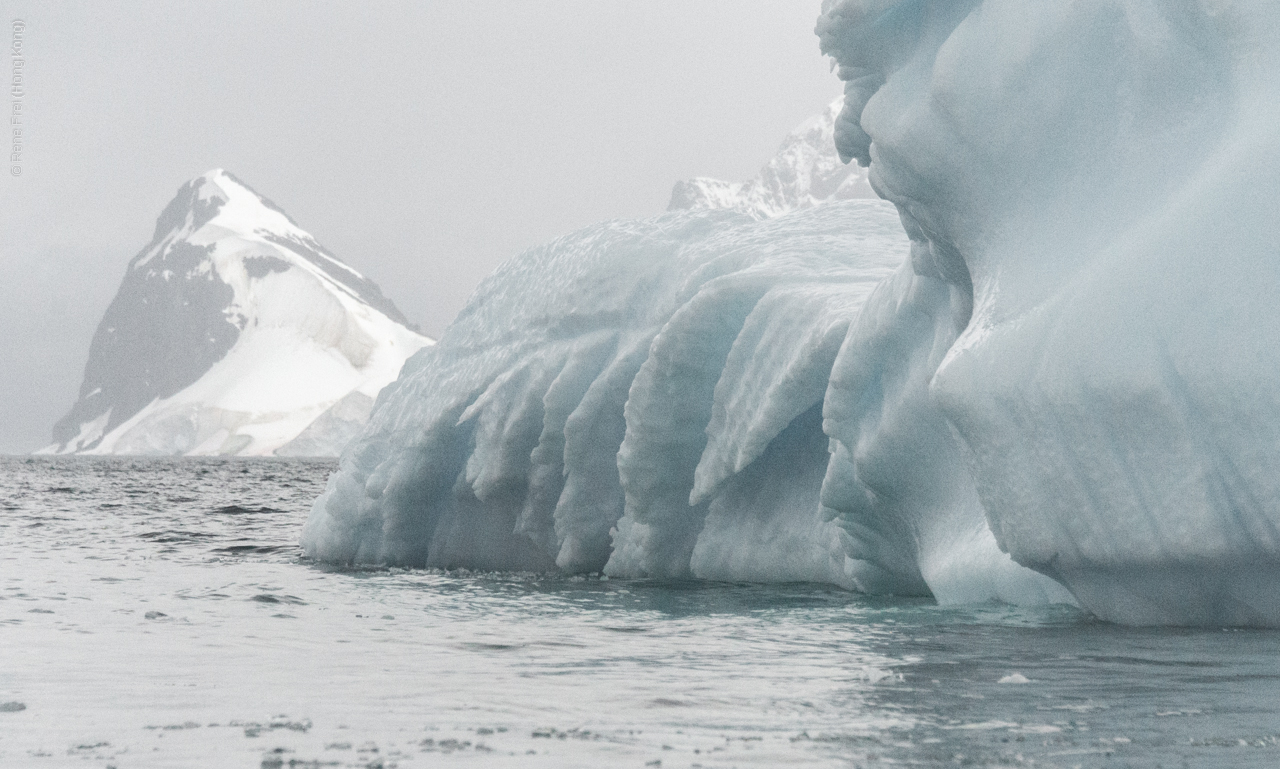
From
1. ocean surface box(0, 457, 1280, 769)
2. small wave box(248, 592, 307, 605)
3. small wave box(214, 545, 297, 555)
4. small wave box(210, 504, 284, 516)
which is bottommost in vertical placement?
small wave box(210, 504, 284, 516)

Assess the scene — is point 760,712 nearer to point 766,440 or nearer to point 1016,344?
point 1016,344

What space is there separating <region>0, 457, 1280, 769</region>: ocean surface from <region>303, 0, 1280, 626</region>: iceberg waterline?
0.49 metres

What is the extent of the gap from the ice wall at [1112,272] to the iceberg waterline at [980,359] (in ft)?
0.04

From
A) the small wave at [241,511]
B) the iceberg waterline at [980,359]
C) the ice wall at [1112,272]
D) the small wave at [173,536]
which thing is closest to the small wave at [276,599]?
the iceberg waterline at [980,359]

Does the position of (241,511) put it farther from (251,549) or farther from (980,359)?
(980,359)

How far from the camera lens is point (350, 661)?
5.50 metres

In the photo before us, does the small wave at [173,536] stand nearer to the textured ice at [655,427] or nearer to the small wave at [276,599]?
the textured ice at [655,427]

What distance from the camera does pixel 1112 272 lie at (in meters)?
5.29

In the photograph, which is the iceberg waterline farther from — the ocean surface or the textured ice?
the ocean surface

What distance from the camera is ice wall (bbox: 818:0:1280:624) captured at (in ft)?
16.5

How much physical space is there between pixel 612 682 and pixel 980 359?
2.19 m

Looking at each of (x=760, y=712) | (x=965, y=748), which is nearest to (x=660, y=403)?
(x=760, y=712)

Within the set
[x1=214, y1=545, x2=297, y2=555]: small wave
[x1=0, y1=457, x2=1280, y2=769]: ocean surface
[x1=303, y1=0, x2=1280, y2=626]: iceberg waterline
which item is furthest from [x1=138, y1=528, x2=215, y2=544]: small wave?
[x1=0, y1=457, x2=1280, y2=769]: ocean surface

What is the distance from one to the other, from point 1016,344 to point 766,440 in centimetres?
340
